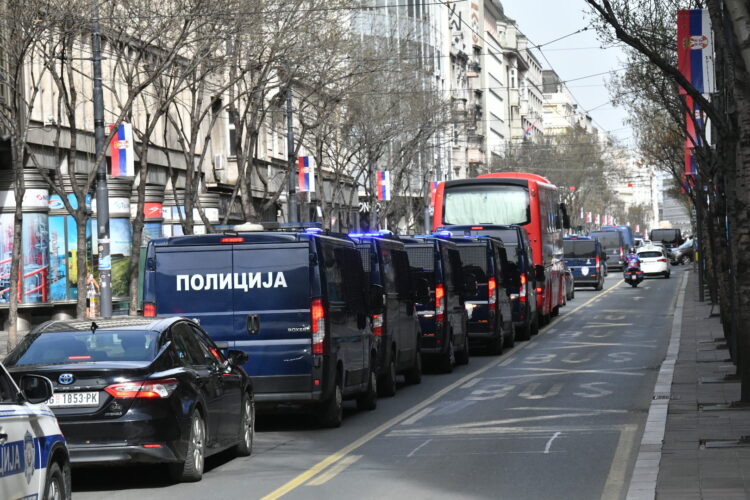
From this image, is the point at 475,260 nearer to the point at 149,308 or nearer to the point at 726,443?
the point at 149,308

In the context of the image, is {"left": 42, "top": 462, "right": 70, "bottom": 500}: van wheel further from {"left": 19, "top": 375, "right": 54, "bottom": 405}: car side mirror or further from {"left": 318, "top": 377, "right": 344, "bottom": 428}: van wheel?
{"left": 318, "top": 377, "right": 344, "bottom": 428}: van wheel

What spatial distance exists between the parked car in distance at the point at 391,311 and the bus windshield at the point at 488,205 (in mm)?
15084

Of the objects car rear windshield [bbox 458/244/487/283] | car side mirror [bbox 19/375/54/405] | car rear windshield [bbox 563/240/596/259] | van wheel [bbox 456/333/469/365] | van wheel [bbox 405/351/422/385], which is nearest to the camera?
car side mirror [bbox 19/375/54/405]

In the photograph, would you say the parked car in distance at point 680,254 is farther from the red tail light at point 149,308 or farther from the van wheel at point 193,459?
the van wheel at point 193,459

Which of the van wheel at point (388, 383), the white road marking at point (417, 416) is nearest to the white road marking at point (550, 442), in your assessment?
the white road marking at point (417, 416)

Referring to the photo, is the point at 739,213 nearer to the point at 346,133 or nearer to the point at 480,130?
the point at 346,133

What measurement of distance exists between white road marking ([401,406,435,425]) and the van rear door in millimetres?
1813

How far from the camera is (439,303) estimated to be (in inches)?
947

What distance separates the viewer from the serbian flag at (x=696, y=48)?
2102 centimetres

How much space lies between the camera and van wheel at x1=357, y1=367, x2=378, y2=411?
18328 millimetres

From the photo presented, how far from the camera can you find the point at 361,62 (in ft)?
142

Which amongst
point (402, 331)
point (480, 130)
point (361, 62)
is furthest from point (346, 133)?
point (480, 130)

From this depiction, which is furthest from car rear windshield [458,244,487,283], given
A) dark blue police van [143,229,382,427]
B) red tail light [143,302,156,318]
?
red tail light [143,302,156,318]

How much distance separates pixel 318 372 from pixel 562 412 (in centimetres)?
344
